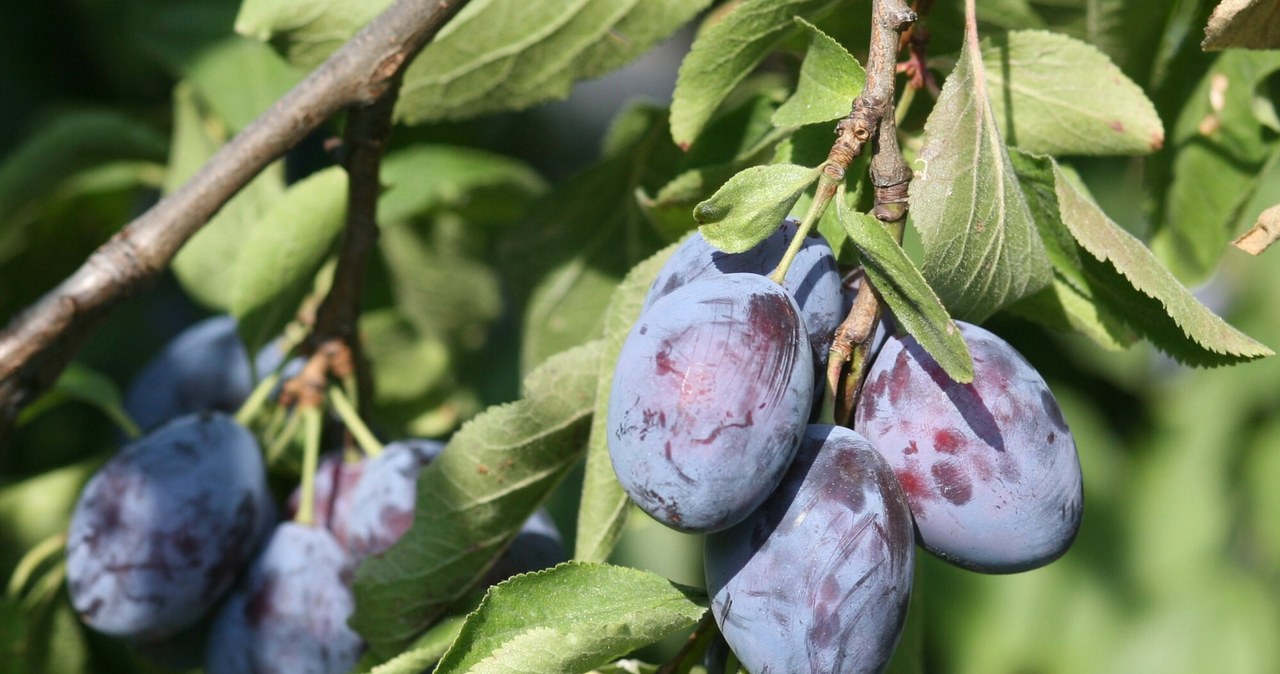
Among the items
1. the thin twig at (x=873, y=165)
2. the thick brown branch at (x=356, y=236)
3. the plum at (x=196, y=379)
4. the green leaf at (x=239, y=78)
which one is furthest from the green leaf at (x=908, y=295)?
the green leaf at (x=239, y=78)

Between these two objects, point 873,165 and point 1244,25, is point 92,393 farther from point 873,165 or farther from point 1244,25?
point 1244,25

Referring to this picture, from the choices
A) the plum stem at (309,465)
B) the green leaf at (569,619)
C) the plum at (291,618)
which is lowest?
the plum at (291,618)

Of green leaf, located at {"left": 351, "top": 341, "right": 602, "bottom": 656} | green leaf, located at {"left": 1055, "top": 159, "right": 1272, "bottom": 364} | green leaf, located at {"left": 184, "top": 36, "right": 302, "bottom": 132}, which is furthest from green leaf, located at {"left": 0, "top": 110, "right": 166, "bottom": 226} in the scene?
green leaf, located at {"left": 1055, "top": 159, "right": 1272, "bottom": 364}

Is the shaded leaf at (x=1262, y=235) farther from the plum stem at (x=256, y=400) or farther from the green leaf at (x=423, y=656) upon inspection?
the plum stem at (x=256, y=400)

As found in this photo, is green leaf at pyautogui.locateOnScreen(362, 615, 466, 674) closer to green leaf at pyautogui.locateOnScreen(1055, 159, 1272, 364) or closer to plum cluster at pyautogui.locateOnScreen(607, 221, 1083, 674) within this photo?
plum cluster at pyautogui.locateOnScreen(607, 221, 1083, 674)

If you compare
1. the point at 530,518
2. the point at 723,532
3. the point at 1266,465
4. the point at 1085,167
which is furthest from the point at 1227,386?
the point at 723,532

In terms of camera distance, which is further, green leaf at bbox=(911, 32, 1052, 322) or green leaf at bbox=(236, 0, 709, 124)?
green leaf at bbox=(236, 0, 709, 124)

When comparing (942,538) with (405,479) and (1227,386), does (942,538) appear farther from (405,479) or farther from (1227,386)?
(1227,386)
